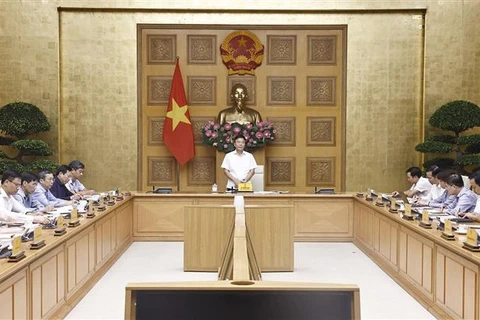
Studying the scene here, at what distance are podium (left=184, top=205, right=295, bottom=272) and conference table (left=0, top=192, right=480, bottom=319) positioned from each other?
104 mm

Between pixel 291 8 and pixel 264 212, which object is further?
pixel 291 8

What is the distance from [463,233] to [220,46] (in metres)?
6.10

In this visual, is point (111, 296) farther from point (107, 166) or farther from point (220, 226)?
point (107, 166)

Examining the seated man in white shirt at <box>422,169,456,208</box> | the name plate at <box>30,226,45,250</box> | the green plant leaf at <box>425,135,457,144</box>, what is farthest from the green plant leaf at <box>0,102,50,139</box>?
the green plant leaf at <box>425,135,457,144</box>

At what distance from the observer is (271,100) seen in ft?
32.1

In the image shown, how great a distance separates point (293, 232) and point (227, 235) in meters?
0.66

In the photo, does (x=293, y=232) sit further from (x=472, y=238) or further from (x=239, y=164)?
(x=239, y=164)

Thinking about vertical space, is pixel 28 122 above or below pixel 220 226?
above

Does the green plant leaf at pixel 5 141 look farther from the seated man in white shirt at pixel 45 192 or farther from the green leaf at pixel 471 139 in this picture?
the green leaf at pixel 471 139

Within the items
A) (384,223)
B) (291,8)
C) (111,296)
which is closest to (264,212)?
(384,223)

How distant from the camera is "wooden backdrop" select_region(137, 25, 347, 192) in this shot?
9727 mm

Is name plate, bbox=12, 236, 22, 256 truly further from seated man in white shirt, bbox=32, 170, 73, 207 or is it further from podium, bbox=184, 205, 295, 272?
seated man in white shirt, bbox=32, 170, 73, 207

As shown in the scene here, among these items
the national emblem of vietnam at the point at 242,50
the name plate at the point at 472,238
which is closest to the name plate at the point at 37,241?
the name plate at the point at 472,238

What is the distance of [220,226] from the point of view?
5.96 metres
